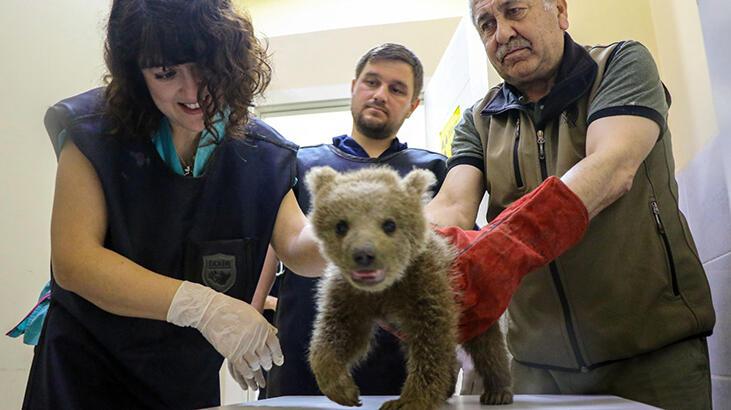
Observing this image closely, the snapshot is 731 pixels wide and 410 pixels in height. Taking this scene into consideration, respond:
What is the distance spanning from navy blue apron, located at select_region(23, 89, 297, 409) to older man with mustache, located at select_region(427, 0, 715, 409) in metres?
0.49

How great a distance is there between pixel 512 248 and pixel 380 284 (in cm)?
29

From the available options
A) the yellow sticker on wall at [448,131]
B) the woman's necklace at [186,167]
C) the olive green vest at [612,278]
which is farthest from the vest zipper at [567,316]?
the yellow sticker on wall at [448,131]

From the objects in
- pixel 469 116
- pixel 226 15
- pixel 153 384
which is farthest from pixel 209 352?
pixel 469 116

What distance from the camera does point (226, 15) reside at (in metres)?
1.26

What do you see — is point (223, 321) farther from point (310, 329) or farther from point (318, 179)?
point (310, 329)

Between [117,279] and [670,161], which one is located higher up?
[117,279]

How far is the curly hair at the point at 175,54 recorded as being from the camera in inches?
46.3

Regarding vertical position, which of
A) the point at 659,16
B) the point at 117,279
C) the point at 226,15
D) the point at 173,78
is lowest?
the point at 117,279

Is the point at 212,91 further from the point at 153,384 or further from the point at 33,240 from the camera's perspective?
the point at 33,240

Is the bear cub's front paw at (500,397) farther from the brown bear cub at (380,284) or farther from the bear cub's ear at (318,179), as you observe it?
the bear cub's ear at (318,179)

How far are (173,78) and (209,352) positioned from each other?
64 cm

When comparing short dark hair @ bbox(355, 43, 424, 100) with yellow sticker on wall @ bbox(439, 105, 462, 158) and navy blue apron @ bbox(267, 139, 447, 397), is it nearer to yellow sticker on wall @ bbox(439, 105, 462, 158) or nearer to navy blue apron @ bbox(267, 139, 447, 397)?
navy blue apron @ bbox(267, 139, 447, 397)

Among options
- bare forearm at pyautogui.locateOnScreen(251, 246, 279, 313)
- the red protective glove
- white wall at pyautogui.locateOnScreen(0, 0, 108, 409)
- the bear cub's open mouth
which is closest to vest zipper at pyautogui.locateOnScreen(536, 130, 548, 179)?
the red protective glove

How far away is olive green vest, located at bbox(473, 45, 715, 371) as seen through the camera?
1257 mm
